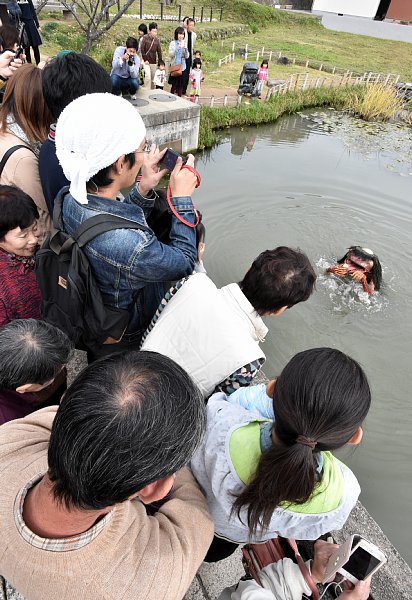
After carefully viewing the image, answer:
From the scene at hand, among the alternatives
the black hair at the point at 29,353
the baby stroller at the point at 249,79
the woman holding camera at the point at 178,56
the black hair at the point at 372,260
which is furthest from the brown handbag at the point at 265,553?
the baby stroller at the point at 249,79

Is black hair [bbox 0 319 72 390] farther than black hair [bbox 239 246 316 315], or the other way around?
black hair [bbox 239 246 316 315]

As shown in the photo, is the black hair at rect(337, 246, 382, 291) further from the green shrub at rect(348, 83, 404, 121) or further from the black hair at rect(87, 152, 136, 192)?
the green shrub at rect(348, 83, 404, 121)

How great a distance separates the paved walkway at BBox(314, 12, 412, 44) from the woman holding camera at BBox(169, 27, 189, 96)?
2582 cm

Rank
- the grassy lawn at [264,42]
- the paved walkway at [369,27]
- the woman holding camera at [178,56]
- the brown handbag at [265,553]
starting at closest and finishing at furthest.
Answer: the brown handbag at [265,553]
the woman holding camera at [178,56]
the grassy lawn at [264,42]
the paved walkway at [369,27]

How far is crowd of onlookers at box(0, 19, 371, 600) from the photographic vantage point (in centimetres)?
82

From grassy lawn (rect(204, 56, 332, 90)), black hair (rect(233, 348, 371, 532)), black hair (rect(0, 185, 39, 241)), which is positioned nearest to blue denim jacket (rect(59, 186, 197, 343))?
black hair (rect(0, 185, 39, 241))

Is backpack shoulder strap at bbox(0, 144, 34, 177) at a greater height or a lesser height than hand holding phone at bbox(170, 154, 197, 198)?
lesser

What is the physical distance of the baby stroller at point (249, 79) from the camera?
37.3 feet

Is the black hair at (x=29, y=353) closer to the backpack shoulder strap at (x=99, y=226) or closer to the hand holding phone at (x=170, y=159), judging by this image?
the backpack shoulder strap at (x=99, y=226)

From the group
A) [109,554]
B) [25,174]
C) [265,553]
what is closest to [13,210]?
[25,174]

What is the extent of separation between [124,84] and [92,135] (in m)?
6.91

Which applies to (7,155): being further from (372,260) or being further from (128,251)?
(372,260)

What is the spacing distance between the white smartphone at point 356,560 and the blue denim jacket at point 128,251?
1.24 metres

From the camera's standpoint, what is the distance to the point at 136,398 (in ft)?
2.59
